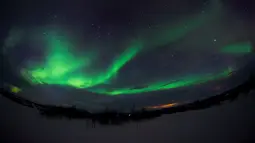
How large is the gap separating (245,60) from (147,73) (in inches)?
7.5

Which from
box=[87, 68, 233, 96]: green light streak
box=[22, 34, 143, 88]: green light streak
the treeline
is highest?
box=[22, 34, 143, 88]: green light streak

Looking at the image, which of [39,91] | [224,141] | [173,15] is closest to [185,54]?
[173,15]

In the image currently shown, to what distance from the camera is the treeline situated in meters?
0.58

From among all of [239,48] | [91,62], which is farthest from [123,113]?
[239,48]

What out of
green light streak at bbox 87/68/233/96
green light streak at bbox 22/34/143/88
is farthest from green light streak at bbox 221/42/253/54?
green light streak at bbox 22/34/143/88

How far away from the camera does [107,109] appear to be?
0.60 meters

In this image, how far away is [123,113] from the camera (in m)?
0.60

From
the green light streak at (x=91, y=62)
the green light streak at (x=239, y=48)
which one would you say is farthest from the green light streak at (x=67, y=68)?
the green light streak at (x=239, y=48)

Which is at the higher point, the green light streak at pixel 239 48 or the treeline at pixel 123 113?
the green light streak at pixel 239 48

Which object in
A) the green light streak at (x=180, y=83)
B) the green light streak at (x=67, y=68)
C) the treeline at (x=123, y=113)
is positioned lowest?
the treeline at (x=123, y=113)

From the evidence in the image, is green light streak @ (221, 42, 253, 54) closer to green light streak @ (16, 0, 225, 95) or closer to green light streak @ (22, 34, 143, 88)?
green light streak @ (16, 0, 225, 95)

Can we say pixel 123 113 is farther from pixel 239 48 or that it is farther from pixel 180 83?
pixel 239 48

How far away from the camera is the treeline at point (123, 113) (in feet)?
1.90

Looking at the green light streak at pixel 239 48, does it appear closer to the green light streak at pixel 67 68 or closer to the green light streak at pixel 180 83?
the green light streak at pixel 180 83
